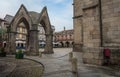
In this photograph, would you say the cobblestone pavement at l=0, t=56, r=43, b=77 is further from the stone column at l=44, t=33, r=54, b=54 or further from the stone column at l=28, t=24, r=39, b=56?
the stone column at l=44, t=33, r=54, b=54

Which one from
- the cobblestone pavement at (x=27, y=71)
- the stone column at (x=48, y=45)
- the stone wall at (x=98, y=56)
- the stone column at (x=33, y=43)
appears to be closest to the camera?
the cobblestone pavement at (x=27, y=71)

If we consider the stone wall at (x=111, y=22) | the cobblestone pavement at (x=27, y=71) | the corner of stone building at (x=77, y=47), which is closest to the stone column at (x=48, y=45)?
the corner of stone building at (x=77, y=47)

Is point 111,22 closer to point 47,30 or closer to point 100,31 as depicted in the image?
point 100,31

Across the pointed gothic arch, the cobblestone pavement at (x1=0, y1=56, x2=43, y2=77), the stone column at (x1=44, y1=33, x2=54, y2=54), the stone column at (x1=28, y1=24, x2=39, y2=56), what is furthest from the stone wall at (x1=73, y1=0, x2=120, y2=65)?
the stone column at (x1=44, y1=33, x2=54, y2=54)

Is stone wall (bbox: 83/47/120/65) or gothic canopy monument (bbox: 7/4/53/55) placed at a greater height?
gothic canopy monument (bbox: 7/4/53/55)

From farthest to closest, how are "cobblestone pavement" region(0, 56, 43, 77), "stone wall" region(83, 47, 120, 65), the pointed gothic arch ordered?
the pointed gothic arch, "stone wall" region(83, 47, 120, 65), "cobblestone pavement" region(0, 56, 43, 77)

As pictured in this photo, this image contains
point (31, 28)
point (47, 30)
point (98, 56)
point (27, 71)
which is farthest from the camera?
point (47, 30)

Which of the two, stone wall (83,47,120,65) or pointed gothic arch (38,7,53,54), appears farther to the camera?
pointed gothic arch (38,7,53,54)

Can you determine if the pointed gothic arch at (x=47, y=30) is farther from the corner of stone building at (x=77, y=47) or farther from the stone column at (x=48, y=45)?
the corner of stone building at (x=77, y=47)

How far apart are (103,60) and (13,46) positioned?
19.2 metres

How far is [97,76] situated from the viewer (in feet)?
26.6

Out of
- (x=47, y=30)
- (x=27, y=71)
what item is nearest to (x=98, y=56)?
(x=27, y=71)

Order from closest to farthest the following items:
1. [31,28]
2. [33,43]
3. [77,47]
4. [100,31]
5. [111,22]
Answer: [111,22] < [100,31] < [77,47] < [33,43] < [31,28]

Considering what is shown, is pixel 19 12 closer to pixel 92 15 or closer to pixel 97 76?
pixel 92 15
